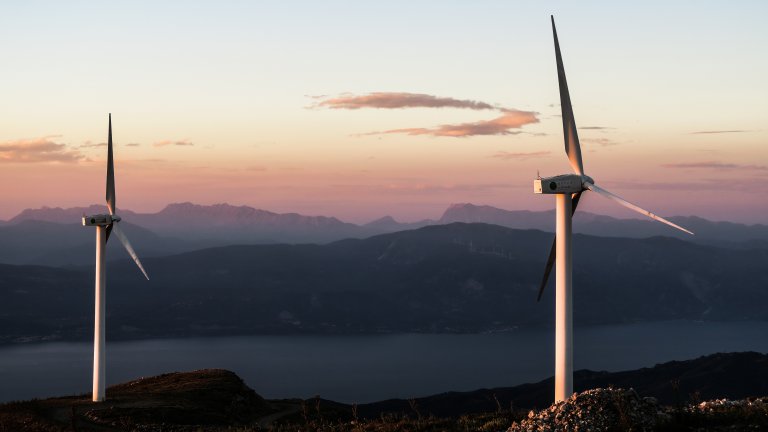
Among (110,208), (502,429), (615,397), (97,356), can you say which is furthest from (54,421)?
(615,397)

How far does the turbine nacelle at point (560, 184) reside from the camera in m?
46.5

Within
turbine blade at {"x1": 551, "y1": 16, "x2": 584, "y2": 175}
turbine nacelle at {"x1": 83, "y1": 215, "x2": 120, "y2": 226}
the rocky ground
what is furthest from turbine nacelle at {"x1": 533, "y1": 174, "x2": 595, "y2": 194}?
turbine nacelle at {"x1": 83, "y1": 215, "x2": 120, "y2": 226}

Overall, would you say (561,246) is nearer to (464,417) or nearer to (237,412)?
(464,417)

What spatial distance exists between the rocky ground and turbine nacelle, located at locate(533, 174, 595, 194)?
40.0 ft

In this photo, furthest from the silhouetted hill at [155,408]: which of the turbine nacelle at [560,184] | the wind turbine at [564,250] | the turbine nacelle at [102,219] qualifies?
the turbine nacelle at [560,184]

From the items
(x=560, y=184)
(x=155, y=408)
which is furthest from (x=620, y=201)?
(x=155, y=408)

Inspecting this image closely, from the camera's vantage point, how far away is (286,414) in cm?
9875

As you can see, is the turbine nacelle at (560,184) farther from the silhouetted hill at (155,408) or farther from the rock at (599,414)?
the silhouetted hill at (155,408)

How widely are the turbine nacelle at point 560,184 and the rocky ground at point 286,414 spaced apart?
1220cm

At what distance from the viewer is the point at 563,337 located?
4528 cm

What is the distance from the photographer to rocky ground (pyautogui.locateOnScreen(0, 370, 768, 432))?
1494 inches

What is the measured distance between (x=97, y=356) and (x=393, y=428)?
48504 millimetres

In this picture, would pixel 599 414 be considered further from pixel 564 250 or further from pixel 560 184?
pixel 560 184

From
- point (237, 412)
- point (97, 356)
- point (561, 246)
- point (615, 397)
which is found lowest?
point (237, 412)
